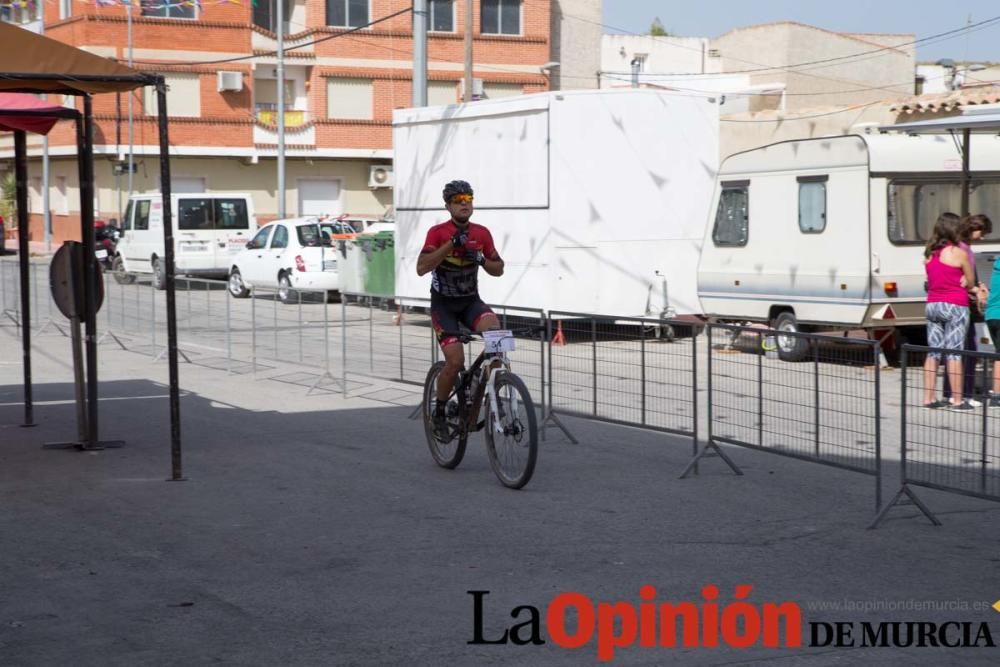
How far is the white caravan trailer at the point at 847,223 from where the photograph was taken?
54.3ft

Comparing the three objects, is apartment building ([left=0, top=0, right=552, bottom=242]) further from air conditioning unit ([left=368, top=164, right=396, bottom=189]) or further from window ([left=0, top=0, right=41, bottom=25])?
window ([left=0, top=0, right=41, bottom=25])

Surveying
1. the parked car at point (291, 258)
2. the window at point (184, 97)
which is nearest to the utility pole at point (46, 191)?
the window at point (184, 97)

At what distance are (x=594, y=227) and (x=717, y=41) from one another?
48.7m

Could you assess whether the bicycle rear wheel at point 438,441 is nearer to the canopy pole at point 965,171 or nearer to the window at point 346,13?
the canopy pole at point 965,171

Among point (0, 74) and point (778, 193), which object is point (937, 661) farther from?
point (778, 193)

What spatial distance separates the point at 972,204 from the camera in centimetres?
1750

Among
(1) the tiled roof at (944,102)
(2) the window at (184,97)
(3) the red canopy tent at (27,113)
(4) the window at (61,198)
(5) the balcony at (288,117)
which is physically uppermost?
(2) the window at (184,97)

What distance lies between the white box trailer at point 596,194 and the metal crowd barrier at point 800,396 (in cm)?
1023

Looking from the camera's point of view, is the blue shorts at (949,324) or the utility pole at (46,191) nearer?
the blue shorts at (949,324)

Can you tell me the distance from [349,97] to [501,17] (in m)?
6.63

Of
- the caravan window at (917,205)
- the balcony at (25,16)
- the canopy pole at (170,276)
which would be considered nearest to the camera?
the canopy pole at (170,276)

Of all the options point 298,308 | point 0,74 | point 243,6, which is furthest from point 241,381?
point 243,6

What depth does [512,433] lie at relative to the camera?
9.12 metres

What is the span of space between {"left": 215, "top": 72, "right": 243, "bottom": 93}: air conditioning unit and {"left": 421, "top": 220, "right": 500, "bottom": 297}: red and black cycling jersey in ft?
137
